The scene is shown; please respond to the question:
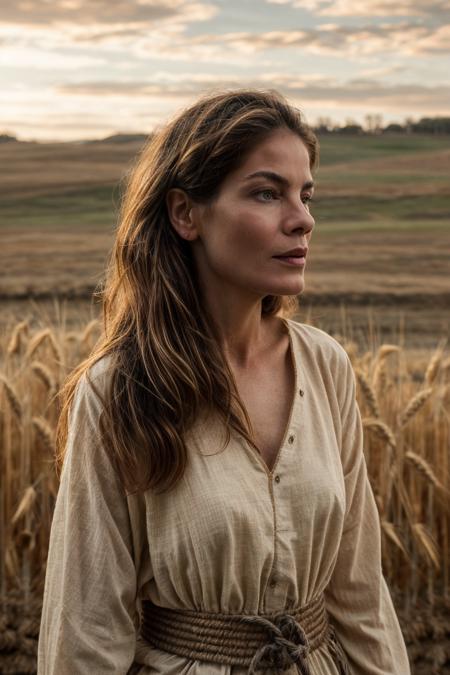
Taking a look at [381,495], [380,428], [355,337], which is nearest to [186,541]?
[380,428]

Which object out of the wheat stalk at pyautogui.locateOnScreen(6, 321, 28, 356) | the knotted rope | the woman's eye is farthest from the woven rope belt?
the wheat stalk at pyautogui.locateOnScreen(6, 321, 28, 356)

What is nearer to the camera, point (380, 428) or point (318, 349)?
point (318, 349)

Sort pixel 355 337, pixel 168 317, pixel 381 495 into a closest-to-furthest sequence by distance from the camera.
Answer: pixel 168 317 < pixel 381 495 < pixel 355 337

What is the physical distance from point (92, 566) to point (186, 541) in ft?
0.53

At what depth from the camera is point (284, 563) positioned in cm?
141

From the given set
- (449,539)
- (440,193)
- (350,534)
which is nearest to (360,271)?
(440,193)

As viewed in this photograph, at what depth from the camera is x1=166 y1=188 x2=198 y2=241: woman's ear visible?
153cm

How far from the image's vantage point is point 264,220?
1.43 metres

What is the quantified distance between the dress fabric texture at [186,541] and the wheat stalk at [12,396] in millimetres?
1631

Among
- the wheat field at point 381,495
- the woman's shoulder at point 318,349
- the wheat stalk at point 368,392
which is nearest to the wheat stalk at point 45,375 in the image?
the wheat field at point 381,495

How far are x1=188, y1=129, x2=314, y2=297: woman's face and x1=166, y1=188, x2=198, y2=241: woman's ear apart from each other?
40 mm

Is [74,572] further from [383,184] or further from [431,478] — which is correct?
[383,184]

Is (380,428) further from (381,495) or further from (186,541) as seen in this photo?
(186,541)

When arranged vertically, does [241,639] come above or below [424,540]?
above
